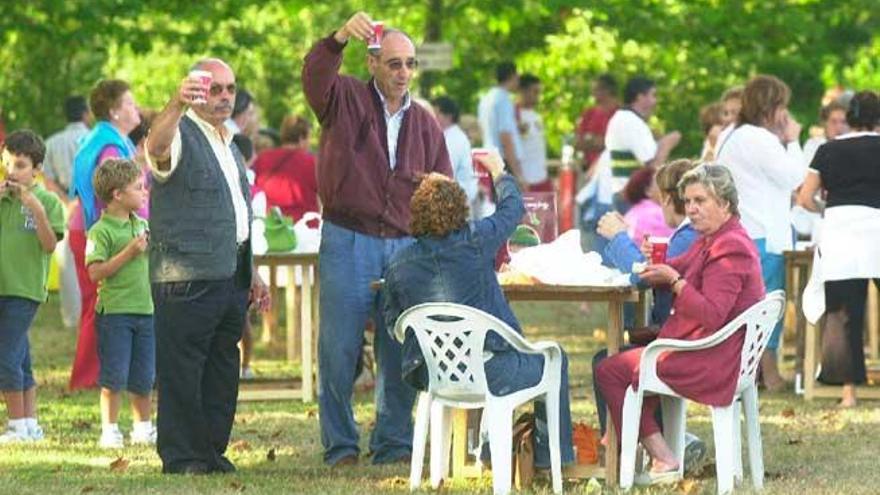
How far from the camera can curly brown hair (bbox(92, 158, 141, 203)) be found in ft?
41.4

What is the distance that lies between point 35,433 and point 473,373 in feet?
11.7

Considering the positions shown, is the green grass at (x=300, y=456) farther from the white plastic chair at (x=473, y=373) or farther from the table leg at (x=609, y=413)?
the white plastic chair at (x=473, y=373)

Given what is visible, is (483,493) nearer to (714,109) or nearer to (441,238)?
(441,238)

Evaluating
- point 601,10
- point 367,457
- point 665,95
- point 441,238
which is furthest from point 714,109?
point 665,95

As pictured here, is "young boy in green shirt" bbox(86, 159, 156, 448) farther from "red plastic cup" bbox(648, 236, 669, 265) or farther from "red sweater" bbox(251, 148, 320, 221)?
"red sweater" bbox(251, 148, 320, 221)

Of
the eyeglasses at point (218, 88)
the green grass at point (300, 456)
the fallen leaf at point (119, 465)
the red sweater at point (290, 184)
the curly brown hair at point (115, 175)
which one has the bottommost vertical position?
the green grass at point (300, 456)

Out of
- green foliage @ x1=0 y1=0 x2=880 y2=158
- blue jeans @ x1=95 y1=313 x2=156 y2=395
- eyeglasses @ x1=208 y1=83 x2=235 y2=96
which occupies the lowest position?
blue jeans @ x1=95 y1=313 x2=156 y2=395

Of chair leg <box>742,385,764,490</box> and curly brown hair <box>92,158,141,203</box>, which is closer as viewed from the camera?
chair leg <box>742,385,764,490</box>

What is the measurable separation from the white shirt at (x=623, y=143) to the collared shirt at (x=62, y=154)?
4480mm

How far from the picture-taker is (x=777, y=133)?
1550cm

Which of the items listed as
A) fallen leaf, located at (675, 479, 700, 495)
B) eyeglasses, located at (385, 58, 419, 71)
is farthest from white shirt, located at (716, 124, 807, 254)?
fallen leaf, located at (675, 479, 700, 495)

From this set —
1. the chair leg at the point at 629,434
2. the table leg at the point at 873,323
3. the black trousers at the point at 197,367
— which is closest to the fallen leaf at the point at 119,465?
the black trousers at the point at 197,367

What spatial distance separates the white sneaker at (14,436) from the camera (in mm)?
12859

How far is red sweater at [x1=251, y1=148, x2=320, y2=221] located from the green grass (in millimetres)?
1999
